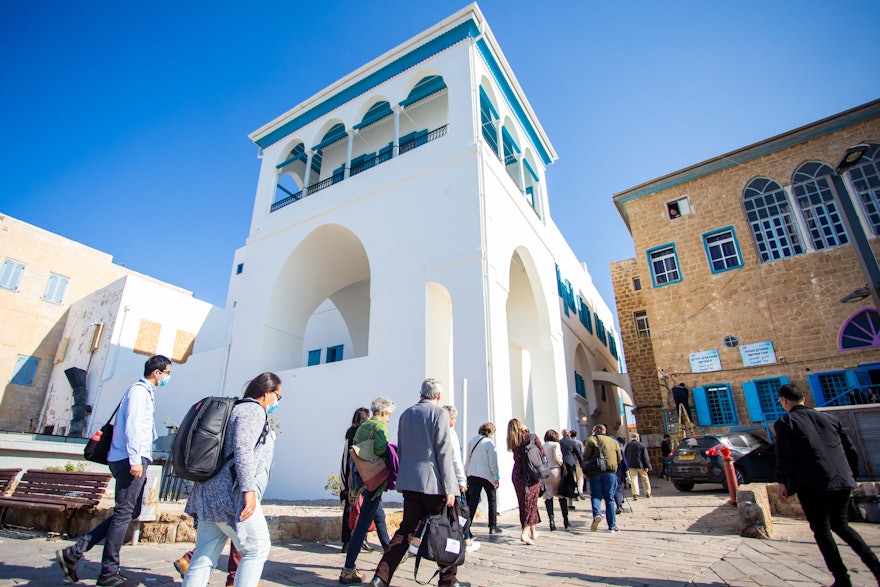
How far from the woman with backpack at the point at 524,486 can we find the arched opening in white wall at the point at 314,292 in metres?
8.33

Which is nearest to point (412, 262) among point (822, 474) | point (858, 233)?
point (858, 233)

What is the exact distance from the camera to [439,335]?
9438 mm

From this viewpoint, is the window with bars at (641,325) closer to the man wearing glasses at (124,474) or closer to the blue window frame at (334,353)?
the blue window frame at (334,353)

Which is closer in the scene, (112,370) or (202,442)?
(202,442)

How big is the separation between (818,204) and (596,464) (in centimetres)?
1303

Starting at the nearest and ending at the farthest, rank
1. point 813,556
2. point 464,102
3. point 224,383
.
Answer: point 813,556 → point 464,102 → point 224,383

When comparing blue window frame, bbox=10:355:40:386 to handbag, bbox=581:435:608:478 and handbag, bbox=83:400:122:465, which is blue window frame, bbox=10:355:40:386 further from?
handbag, bbox=581:435:608:478

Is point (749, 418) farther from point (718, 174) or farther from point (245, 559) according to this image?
point (245, 559)

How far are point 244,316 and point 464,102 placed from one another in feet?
27.1

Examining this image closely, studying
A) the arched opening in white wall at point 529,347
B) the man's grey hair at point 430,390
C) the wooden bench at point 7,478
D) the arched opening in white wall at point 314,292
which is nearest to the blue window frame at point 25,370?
the arched opening in white wall at point 314,292

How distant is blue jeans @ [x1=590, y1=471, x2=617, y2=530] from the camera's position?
5557 millimetres

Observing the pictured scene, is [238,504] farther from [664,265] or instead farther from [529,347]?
Answer: [664,265]

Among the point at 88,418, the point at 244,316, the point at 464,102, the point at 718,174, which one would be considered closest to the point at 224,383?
the point at 244,316

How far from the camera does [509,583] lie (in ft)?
11.0
